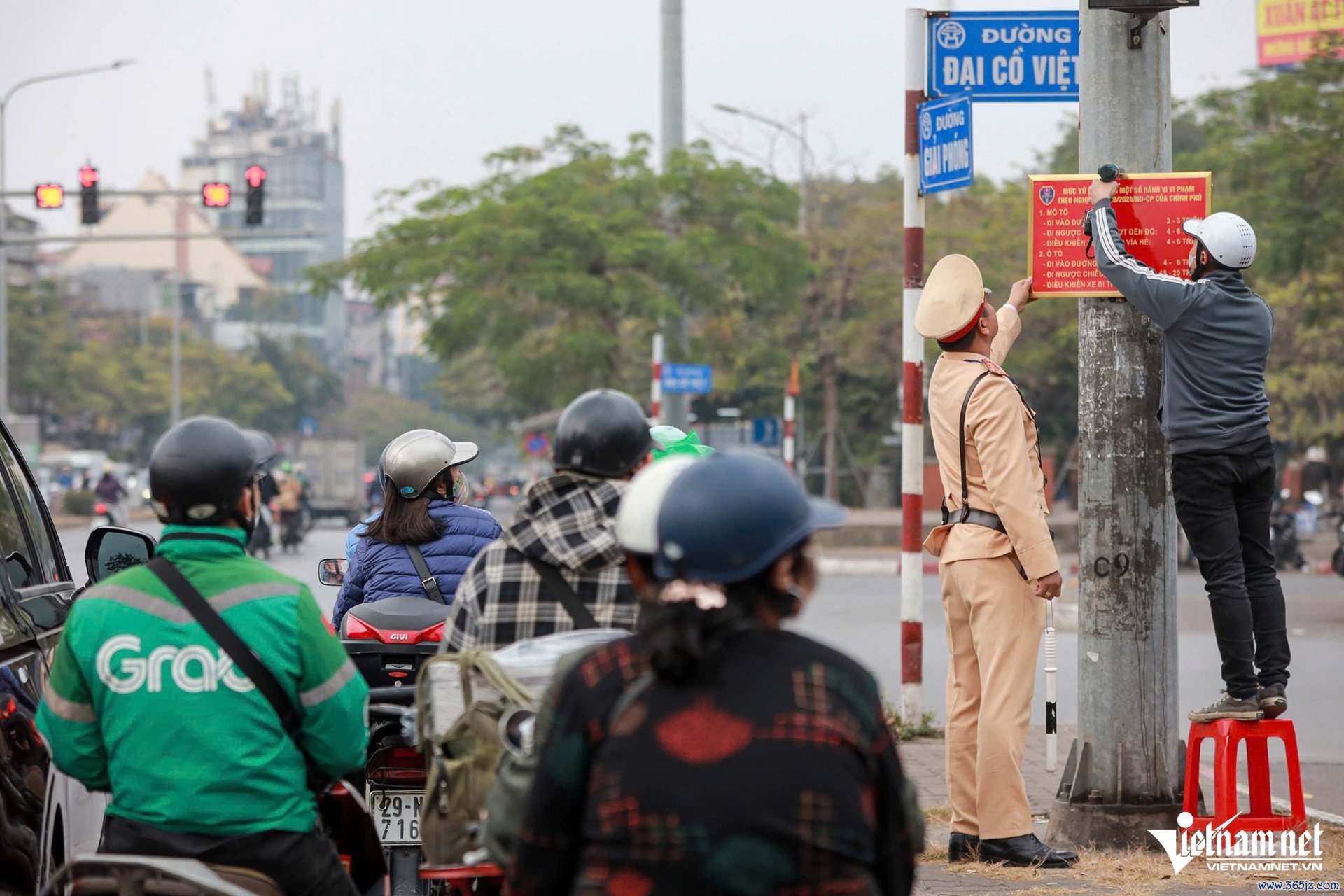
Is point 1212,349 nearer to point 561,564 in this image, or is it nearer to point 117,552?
point 561,564

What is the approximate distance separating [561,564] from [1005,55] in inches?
197

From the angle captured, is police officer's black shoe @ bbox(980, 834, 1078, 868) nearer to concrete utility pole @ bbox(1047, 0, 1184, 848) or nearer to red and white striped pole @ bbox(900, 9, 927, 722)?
concrete utility pole @ bbox(1047, 0, 1184, 848)

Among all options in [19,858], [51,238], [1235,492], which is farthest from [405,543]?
[51,238]

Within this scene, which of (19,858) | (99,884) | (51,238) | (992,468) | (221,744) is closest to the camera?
(99,884)

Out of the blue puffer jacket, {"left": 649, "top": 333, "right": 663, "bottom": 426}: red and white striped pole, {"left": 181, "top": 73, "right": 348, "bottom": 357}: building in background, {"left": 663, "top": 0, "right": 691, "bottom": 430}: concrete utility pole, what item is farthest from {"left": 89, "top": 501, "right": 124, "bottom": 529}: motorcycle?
{"left": 181, "top": 73, "right": 348, "bottom": 357}: building in background

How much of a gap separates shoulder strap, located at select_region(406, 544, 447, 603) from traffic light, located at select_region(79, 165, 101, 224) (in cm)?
1989

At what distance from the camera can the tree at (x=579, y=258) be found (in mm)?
28000

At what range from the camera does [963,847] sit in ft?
19.0

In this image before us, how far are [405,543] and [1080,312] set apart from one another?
2.42 meters

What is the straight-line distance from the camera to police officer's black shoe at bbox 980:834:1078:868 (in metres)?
5.62

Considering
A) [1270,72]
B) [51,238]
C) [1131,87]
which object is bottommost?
[1131,87]

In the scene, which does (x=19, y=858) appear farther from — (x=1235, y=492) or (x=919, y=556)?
(x=919, y=556)

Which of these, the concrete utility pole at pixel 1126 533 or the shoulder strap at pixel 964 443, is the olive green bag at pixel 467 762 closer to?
the shoulder strap at pixel 964 443

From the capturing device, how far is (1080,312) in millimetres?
6039
